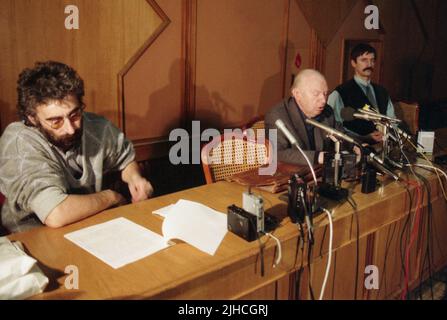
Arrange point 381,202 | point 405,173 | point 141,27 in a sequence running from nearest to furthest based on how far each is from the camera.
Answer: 1. point 381,202
2. point 405,173
3. point 141,27

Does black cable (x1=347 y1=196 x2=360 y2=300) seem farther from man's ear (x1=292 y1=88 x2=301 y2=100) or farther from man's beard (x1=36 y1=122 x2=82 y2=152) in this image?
man's beard (x1=36 y1=122 x2=82 y2=152)

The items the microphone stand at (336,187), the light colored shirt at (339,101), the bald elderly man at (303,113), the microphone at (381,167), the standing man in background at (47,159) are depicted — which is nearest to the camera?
the standing man in background at (47,159)

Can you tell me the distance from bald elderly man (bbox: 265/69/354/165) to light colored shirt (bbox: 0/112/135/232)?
4.16 ft

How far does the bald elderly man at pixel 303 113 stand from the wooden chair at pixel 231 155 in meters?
0.14

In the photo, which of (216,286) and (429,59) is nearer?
(216,286)

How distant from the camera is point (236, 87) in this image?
13.6ft

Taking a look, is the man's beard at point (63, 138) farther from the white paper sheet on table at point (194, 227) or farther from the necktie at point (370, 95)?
the necktie at point (370, 95)

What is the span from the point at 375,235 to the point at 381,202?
226 millimetres

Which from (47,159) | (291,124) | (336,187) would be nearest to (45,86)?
(47,159)

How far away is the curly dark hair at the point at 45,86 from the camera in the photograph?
1936mm

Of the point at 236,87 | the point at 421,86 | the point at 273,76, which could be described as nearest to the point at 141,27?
the point at 236,87

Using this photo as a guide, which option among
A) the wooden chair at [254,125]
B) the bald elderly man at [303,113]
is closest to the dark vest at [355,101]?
the bald elderly man at [303,113]

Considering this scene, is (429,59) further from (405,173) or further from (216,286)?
(216,286)

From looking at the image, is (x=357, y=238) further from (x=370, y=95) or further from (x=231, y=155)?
(x=370, y=95)
